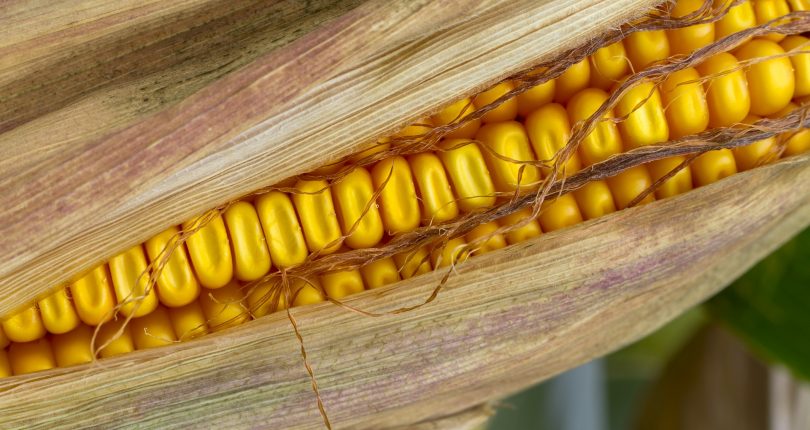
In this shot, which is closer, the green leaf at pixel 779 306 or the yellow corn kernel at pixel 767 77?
the yellow corn kernel at pixel 767 77

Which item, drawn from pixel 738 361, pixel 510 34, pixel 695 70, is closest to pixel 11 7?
pixel 510 34

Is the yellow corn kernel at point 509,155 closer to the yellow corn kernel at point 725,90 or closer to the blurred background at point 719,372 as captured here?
the yellow corn kernel at point 725,90

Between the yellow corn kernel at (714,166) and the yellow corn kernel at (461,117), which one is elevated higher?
the yellow corn kernel at (461,117)

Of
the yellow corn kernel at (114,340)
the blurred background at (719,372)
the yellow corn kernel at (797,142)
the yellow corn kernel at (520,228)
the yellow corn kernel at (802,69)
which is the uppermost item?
the yellow corn kernel at (802,69)

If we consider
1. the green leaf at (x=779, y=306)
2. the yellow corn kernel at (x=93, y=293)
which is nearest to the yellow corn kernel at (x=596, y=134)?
the yellow corn kernel at (x=93, y=293)

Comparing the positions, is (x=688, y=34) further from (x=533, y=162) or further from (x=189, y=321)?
(x=189, y=321)

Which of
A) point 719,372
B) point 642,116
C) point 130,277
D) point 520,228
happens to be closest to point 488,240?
point 520,228

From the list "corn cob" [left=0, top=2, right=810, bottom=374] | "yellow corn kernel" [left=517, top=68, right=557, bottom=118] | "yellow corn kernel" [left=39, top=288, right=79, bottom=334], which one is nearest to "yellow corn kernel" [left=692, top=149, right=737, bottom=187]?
"corn cob" [left=0, top=2, right=810, bottom=374]
